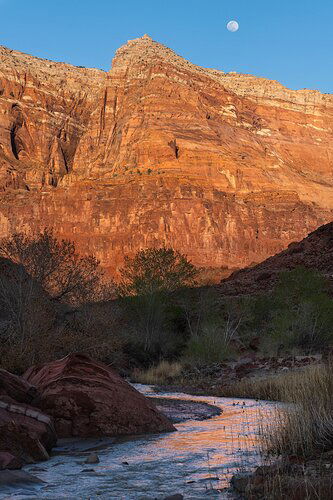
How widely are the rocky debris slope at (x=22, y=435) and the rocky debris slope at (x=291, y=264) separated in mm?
44851

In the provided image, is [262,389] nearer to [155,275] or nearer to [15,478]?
[15,478]

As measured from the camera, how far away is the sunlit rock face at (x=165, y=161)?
11094 cm

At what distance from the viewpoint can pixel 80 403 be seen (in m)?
9.16

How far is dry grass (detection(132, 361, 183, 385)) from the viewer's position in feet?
82.3

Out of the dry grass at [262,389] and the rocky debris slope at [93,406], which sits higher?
the rocky debris slope at [93,406]

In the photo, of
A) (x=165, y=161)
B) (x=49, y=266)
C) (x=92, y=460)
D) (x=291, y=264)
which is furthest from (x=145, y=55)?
(x=92, y=460)

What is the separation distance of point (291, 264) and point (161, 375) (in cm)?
3496

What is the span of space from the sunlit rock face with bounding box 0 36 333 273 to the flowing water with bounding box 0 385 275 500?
97627 millimetres

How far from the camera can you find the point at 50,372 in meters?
10.5

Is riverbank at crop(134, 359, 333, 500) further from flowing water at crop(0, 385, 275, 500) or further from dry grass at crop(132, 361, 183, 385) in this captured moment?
dry grass at crop(132, 361, 183, 385)

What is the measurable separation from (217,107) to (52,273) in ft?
369

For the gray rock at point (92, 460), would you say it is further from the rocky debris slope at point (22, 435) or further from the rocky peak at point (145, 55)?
the rocky peak at point (145, 55)

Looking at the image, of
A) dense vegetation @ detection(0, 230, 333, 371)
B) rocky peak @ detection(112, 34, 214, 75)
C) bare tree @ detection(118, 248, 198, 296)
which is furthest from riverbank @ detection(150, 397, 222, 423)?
rocky peak @ detection(112, 34, 214, 75)

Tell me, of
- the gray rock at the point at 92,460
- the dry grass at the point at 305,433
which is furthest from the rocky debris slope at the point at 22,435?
the dry grass at the point at 305,433
